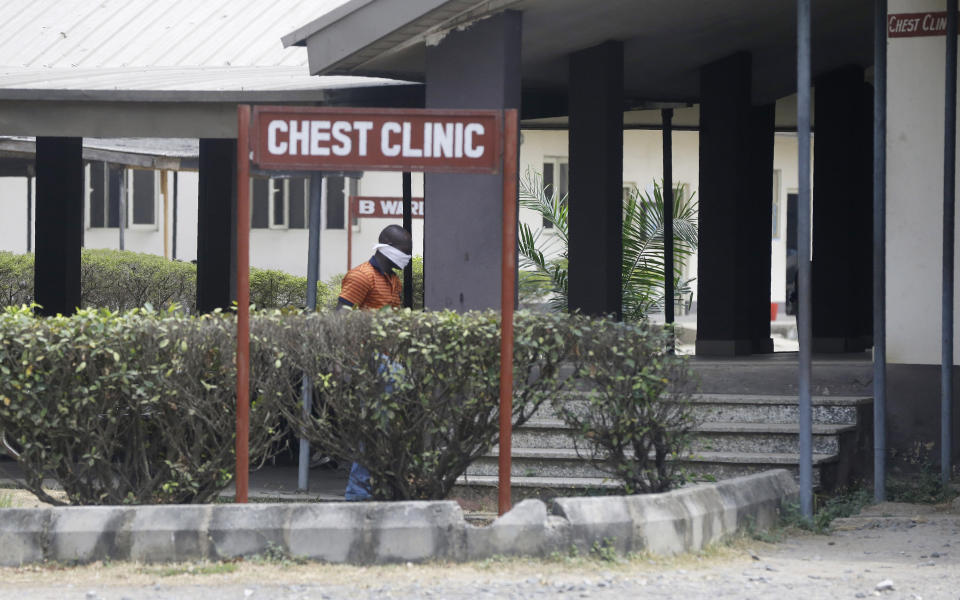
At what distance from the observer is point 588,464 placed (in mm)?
8312

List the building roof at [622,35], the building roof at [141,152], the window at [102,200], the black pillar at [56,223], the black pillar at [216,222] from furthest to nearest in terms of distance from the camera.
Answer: the window at [102,200] → the building roof at [141,152] → the black pillar at [216,222] → the black pillar at [56,223] → the building roof at [622,35]

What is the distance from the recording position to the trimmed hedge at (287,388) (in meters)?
6.62

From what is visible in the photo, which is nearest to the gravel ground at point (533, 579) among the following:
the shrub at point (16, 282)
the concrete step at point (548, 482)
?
the concrete step at point (548, 482)

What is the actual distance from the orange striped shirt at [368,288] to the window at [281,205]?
1981 cm

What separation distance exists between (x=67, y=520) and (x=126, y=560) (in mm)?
346

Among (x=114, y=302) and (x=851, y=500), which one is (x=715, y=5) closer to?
(x=851, y=500)

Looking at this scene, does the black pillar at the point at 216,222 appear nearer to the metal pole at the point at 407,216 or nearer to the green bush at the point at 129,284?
the metal pole at the point at 407,216

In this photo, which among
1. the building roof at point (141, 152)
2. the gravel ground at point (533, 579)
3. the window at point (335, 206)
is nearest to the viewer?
the gravel ground at point (533, 579)

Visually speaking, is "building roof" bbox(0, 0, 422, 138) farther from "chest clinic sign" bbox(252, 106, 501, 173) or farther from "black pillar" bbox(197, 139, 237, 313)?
"chest clinic sign" bbox(252, 106, 501, 173)

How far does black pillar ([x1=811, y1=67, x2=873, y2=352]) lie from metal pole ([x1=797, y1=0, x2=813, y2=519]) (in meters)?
6.00

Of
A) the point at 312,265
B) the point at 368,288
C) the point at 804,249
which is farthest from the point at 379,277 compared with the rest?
the point at 804,249

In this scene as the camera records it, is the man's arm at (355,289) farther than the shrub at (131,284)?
No

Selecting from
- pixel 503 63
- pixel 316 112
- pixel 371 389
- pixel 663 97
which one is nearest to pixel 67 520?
pixel 371 389

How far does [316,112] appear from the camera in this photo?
6.46 m
